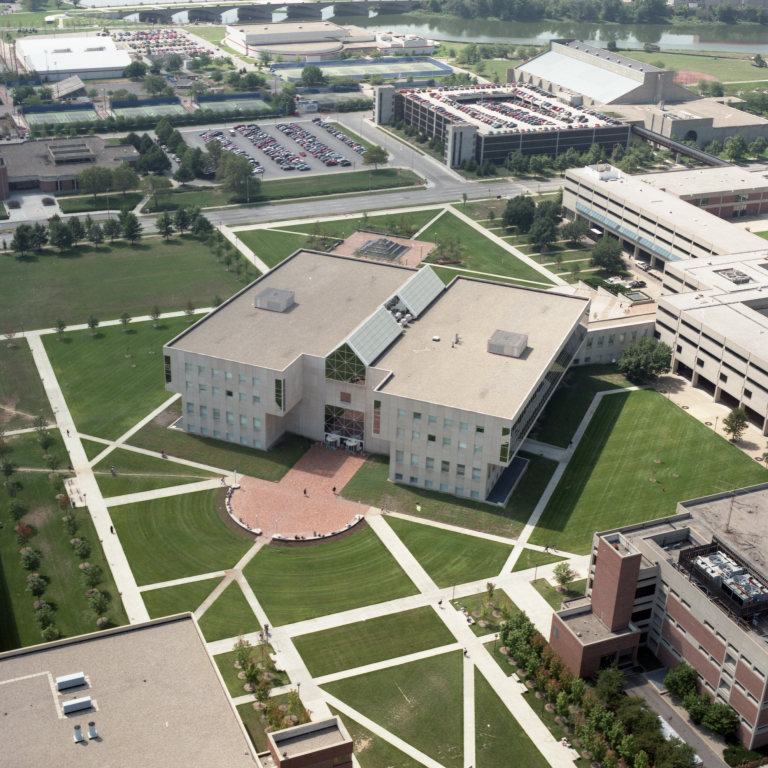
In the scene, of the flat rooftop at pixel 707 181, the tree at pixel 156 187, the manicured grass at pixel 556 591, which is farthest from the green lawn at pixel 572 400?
the tree at pixel 156 187

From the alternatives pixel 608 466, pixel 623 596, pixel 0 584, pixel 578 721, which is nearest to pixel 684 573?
pixel 623 596

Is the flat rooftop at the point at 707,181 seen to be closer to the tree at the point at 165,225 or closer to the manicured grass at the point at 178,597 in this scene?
the tree at the point at 165,225

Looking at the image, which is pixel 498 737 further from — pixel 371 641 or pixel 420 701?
pixel 371 641

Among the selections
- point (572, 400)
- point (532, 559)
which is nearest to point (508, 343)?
point (572, 400)

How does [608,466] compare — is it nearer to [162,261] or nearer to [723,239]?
[723,239]

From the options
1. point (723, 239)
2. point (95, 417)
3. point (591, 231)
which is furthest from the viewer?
point (591, 231)
